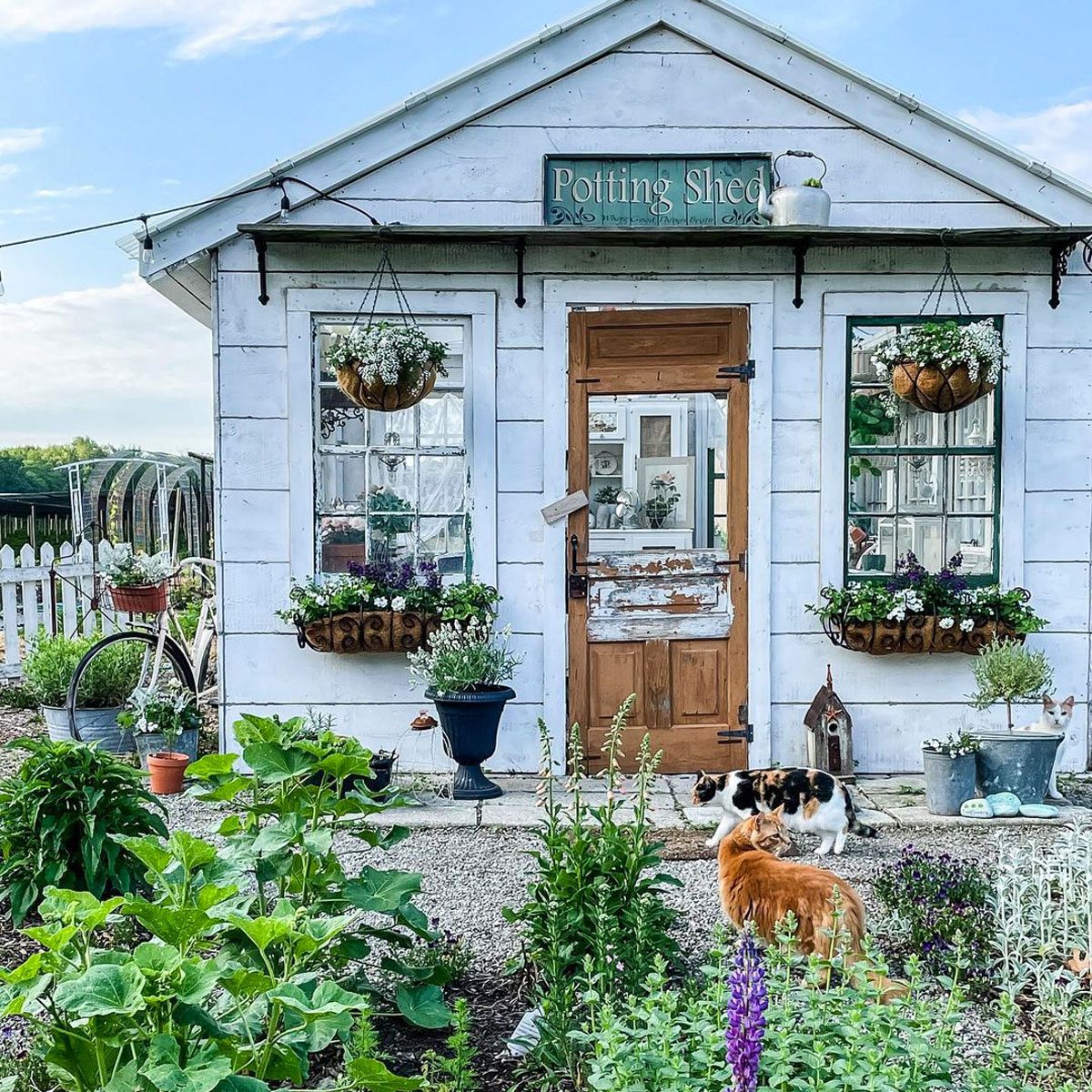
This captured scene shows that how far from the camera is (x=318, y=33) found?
619 cm

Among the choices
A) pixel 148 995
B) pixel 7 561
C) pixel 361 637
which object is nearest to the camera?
pixel 148 995

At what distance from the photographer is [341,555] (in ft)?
21.0

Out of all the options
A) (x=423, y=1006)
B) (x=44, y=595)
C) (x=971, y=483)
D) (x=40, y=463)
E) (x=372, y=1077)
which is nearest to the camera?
(x=372, y=1077)

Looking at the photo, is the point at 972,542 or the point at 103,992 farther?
the point at 972,542

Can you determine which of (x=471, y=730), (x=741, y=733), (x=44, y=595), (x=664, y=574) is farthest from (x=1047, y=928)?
(x=44, y=595)

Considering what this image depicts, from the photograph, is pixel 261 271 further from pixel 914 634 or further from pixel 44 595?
pixel 44 595

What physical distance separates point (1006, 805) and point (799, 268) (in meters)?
3.07

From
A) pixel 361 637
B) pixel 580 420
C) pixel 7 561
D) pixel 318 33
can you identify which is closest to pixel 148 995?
pixel 361 637

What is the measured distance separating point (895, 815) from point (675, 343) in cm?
280

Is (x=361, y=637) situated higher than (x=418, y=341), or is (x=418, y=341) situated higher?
(x=418, y=341)

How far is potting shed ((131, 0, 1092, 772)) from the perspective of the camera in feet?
20.7

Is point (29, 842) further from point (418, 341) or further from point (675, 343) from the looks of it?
point (675, 343)

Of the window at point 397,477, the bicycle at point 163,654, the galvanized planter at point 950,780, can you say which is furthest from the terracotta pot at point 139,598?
the galvanized planter at point 950,780

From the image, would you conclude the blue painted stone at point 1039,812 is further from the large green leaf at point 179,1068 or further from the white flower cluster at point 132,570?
the white flower cluster at point 132,570
